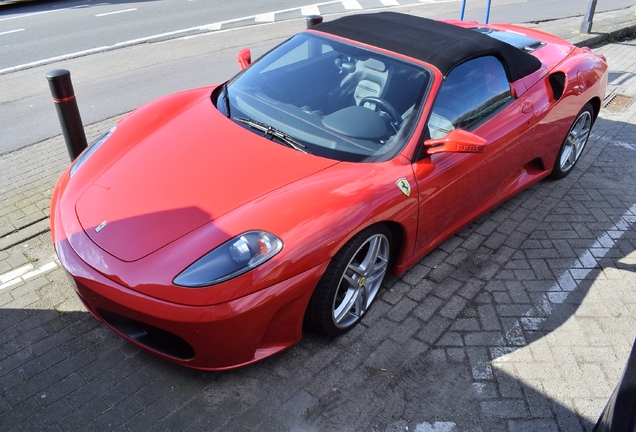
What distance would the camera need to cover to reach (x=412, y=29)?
3955 millimetres

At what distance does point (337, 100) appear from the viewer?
358 cm

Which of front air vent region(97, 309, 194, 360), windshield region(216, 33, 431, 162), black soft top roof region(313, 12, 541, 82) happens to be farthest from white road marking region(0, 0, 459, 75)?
front air vent region(97, 309, 194, 360)

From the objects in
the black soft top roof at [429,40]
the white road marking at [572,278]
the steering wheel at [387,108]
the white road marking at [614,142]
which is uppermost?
the black soft top roof at [429,40]

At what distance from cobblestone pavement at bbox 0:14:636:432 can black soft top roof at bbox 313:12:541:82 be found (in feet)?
4.55

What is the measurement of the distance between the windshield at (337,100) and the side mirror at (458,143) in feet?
0.66

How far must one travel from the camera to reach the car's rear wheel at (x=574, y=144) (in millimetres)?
5062

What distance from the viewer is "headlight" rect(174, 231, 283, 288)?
103 inches

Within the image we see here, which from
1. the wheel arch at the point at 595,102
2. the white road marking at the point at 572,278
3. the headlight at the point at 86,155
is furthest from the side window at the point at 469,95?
the headlight at the point at 86,155

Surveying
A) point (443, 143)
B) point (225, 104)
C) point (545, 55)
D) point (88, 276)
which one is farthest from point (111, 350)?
point (545, 55)

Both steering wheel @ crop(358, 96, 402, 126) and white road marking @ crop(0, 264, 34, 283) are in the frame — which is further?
white road marking @ crop(0, 264, 34, 283)

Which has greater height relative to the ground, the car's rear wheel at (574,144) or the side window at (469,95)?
the side window at (469,95)

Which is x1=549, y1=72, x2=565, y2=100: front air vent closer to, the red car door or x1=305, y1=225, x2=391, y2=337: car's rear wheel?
the red car door

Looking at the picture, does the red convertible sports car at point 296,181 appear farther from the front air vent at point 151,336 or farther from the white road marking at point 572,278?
the white road marking at point 572,278

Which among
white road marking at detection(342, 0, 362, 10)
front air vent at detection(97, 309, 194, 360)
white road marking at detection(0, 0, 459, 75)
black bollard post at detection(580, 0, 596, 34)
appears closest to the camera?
front air vent at detection(97, 309, 194, 360)
